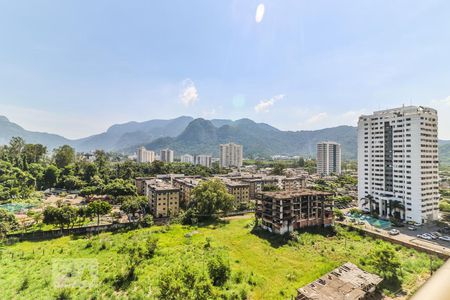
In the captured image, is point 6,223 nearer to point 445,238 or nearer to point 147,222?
point 147,222

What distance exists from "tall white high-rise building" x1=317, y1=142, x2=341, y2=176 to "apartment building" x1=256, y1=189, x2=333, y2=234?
5845 centimetres

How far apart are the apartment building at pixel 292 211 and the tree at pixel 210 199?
3993 millimetres

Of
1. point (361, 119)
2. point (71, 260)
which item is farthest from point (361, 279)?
point (361, 119)

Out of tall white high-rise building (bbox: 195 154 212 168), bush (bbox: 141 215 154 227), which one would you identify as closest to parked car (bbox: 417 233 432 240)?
bush (bbox: 141 215 154 227)

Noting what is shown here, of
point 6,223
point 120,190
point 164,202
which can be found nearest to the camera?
point 6,223

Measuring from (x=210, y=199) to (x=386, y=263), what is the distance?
56.1ft

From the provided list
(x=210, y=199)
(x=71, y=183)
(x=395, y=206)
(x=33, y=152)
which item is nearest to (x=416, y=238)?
(x=395, y=206)

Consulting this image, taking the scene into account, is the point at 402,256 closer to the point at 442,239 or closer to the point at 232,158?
the point at 442,239

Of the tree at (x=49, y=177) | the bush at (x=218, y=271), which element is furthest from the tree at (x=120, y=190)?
the bush at (x=218, y=271)

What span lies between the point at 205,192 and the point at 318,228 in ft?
41.6

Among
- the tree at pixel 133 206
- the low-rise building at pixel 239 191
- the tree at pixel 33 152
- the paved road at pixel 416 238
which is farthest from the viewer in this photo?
the tree at pixel 33 152

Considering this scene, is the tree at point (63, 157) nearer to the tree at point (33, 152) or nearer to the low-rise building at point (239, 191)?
the tree at point (33, 152)

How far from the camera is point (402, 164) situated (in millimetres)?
28266

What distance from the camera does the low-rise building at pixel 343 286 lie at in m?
12.6
